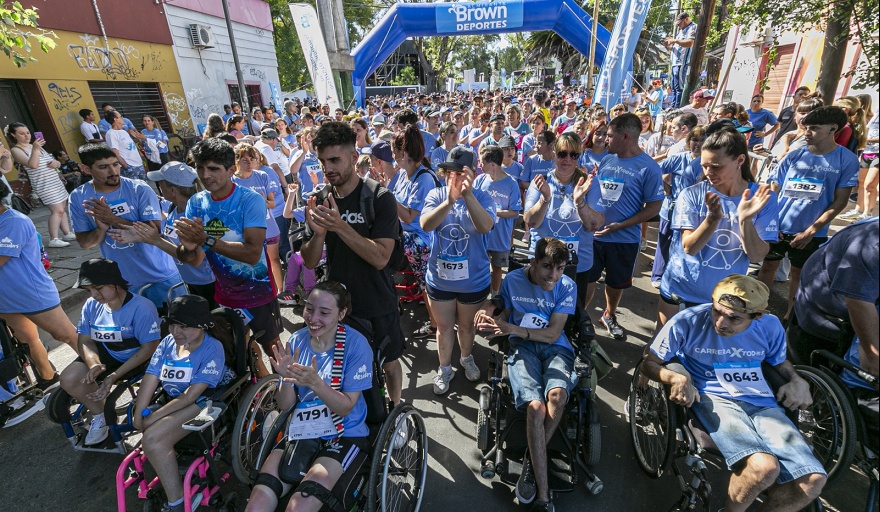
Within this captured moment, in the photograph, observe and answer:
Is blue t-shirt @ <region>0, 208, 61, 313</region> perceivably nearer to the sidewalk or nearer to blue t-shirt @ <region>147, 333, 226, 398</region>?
blue t-shirt @ <region>147, 333, 226, 398</region>

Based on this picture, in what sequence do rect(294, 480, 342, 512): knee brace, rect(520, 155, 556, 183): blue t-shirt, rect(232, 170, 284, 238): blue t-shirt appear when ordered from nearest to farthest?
rect(294, 480, 342, 512): knee brace
rect(232, 170, 284, 238): blue t-shirt
rect(520, 155, 556, 183): blue t-shirt

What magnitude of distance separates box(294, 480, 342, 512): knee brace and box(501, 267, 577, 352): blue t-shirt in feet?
5.03

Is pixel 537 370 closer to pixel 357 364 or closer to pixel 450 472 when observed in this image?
pixel 450 472

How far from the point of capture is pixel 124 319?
2812mm

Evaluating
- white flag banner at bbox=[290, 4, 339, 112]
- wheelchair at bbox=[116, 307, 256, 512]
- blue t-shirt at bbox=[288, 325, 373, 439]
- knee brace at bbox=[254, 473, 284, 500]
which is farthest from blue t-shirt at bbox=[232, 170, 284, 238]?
white flag banner at bbox=[290, 4, 339, 112]

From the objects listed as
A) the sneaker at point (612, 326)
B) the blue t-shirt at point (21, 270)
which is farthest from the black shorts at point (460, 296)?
the blue t-shirt at point (21, 270)

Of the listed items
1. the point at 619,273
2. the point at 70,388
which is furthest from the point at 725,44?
the point at 70,388

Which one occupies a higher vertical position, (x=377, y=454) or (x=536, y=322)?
(x=536, y=322)

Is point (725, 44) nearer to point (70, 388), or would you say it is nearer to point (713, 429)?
point (713, 429)

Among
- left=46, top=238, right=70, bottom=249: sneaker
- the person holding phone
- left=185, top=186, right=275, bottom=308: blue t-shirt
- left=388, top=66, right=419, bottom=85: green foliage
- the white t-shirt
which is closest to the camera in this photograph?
left=185, top=186, right=275, bottom=308: blue t-shirt

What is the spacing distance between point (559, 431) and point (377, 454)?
3.94ft

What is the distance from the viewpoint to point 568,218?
11.8ft

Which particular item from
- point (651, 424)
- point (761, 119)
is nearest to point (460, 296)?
point (651, 424)

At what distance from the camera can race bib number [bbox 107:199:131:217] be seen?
125 inches
